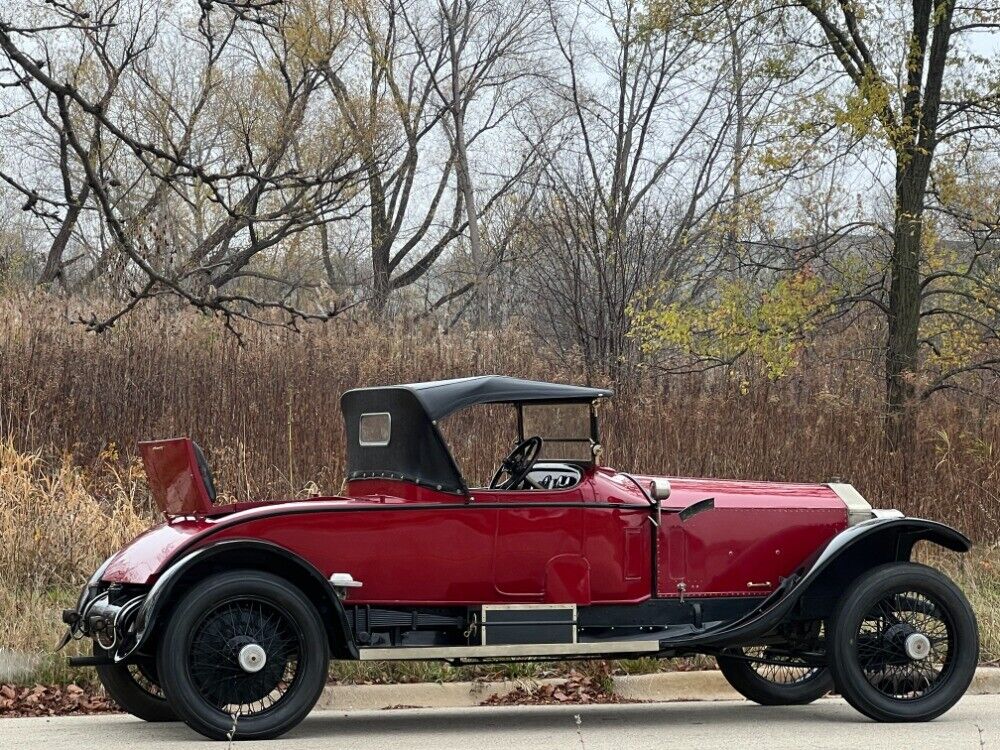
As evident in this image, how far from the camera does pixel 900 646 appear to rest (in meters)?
7.70

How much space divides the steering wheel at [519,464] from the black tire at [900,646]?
6.07 ft

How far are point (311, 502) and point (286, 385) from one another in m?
8.44

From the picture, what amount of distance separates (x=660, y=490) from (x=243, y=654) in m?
2.34

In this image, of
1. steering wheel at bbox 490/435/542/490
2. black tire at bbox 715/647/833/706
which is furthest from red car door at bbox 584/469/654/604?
black tire at bbox 715/647/833/706

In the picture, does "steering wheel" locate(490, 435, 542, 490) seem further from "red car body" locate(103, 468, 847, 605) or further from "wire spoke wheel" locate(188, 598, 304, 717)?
"wire spoke wheel" locate(188, 598, 304, 717)

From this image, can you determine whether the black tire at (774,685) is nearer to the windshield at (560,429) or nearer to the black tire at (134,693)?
the windshield at (560,429)

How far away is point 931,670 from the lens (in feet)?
25.4


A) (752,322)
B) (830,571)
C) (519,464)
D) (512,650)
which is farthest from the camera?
(752,322)

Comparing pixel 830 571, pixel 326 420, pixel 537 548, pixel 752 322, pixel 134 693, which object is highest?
pixel 752 322

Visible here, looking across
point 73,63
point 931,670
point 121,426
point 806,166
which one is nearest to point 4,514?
point 121,426

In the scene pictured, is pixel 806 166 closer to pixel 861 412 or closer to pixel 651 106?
pixel 861 412

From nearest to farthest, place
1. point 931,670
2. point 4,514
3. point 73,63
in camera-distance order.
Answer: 1. point 931,670
2. point 4,514
3. point 73,63

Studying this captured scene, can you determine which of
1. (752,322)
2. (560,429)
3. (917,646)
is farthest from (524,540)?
(752,322)

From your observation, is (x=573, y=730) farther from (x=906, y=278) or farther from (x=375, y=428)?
(x=906, y=278)
